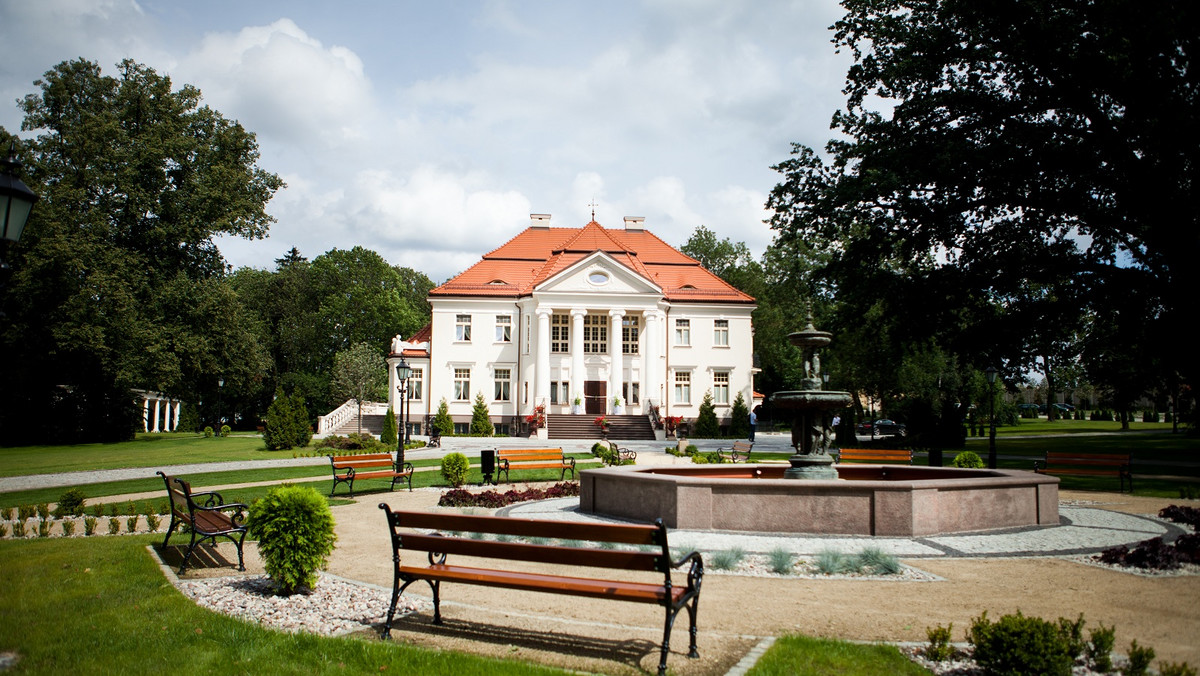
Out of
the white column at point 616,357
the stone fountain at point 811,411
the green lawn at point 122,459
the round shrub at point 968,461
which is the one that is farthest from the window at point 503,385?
the stone fountain at point 811,411

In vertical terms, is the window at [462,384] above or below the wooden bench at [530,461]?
above

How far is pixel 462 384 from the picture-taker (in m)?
45.2

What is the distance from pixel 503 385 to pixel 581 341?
5994mm

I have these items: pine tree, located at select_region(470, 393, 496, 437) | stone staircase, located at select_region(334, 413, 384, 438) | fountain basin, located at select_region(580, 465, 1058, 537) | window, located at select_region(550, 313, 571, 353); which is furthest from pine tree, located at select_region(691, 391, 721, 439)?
fountain basin, located at select_region(580, 465, 1058, 537)

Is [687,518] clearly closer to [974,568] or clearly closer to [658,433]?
[974,568]

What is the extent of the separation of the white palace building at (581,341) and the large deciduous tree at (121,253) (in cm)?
1151

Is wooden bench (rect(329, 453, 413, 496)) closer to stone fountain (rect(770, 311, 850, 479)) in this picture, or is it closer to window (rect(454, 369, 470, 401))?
stone fountain (rect(770, 311, 850, 479))

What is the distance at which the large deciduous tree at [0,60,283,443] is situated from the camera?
38281 mm

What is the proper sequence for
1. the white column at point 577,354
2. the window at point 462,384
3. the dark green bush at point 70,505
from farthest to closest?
the window at point 462,384, the white column at point 577,354, the dark green bush at point 70,505

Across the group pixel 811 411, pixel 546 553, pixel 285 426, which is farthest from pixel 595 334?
pixel 546 553

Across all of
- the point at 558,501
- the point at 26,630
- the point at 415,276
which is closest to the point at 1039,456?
the point at 558,501

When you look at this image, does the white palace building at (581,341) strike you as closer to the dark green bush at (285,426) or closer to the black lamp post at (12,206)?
the dark green bush at (285,426)

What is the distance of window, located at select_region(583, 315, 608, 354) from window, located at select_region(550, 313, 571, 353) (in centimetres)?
109

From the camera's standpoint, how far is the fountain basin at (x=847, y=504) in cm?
1002
